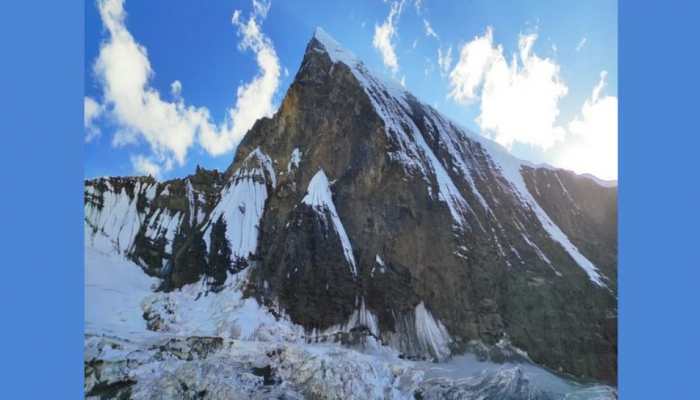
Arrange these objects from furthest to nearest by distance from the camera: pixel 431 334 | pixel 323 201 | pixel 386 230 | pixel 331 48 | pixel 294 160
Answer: pixel 294 160
pixel 331 48
pixel 323 201
pixel 386 230
pixel 431 334

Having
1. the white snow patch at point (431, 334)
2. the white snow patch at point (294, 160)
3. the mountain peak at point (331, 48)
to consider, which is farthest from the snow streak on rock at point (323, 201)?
the mountain peak at point (331, 48)

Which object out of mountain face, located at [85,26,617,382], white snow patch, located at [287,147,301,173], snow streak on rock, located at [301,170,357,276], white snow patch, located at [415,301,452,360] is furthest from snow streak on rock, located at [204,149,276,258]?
white snow patch, located at [415,301,452,360]

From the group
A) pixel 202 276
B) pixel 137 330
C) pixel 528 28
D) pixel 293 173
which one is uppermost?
pixel 528 28

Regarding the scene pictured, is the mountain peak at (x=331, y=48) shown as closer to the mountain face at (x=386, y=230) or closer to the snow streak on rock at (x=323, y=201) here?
the mountain face at (x=386, y=230)

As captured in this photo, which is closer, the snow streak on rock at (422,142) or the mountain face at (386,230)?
the mountain face at (386,230)

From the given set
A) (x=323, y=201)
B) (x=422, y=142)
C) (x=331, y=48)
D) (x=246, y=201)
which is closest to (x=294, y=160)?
(x=323, y=201)

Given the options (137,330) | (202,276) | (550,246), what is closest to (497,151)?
(550,246)

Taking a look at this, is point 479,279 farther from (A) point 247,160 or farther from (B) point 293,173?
(A) point 247,160

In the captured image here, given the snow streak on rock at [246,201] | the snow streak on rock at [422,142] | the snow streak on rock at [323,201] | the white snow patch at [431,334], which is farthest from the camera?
the snow streak on rock at [246,201]

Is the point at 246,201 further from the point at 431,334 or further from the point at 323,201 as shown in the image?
the point at 431,334
